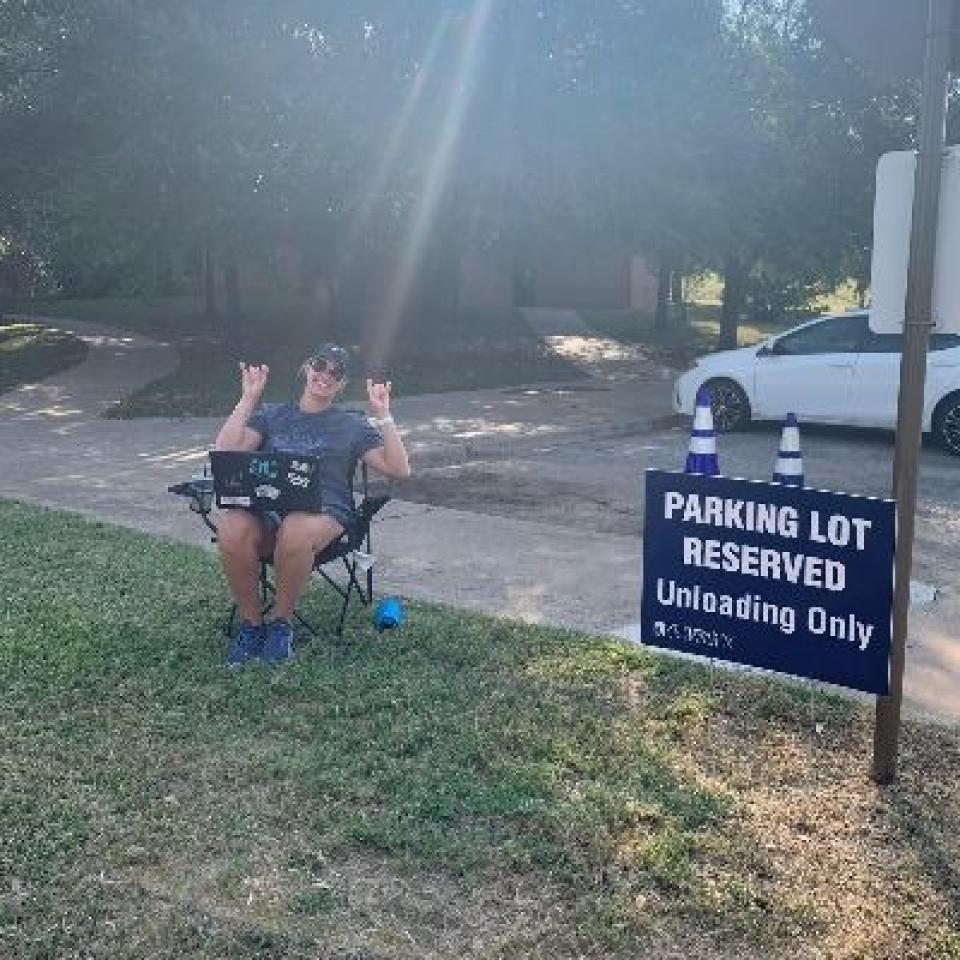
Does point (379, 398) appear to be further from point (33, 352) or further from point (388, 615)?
point (33, 352)

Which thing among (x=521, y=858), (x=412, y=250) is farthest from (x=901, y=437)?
(x=412, y=250)

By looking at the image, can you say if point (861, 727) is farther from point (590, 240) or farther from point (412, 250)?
point (412, 250)

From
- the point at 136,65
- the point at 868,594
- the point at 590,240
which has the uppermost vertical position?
the point at 136,65

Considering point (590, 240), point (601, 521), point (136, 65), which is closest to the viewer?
point (601, 521)

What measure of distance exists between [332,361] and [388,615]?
1.16m

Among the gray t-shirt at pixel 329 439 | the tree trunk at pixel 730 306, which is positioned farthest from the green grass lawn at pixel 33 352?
the gray t-shirt at pixel 329 439

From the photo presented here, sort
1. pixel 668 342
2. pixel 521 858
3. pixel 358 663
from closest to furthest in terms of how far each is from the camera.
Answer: pixel 521 858 → pixel 358 663 → pixel 668 342

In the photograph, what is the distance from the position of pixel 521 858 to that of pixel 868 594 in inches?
54.8

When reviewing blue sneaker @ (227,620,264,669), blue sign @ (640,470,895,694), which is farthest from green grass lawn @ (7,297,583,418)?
blue sign @ (640,470,895,694)

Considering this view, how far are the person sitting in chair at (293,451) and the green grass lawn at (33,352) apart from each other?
12.1 meters

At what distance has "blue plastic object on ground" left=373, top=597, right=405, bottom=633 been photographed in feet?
18.2

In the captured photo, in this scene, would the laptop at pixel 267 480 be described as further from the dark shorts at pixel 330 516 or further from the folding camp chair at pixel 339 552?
the folding camp chair at pixel 339 552

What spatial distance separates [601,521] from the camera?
331 inches

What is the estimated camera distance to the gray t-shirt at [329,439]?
5.52 m
